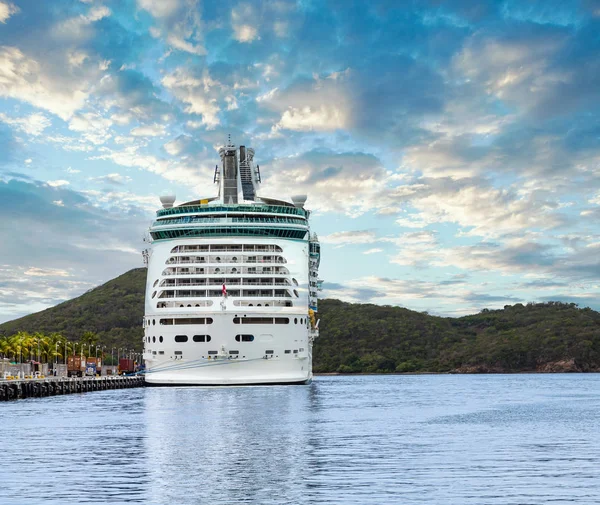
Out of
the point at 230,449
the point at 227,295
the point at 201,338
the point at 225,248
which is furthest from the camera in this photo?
the point at 225,248

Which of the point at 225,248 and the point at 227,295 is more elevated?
the point at 225,248

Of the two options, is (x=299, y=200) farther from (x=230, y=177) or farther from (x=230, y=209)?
(x=230, y=209)

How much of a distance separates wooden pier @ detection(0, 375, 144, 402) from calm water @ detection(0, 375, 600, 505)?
23751 millimetres

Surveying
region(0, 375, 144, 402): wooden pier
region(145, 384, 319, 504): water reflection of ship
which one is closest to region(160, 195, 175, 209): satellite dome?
region(0, 375, 144, 402): wooden pier

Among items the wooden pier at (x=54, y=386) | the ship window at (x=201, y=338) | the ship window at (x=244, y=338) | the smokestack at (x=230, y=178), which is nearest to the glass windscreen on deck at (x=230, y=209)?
the smokestack at (x=230, y=178)

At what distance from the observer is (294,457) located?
38.9 meters

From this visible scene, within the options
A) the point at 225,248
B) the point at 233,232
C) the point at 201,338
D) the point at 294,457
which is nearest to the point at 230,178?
the point at 233,232

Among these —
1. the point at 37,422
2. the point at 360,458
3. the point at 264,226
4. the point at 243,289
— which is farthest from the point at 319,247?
the point at 360,458

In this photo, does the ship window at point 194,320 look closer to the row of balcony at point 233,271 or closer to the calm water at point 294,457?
the row of balcony at point 233,271

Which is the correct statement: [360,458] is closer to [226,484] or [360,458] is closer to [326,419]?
[226,484]

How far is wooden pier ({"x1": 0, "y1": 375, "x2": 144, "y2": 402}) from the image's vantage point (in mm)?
91188

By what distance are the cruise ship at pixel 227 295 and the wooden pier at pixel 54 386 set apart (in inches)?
513

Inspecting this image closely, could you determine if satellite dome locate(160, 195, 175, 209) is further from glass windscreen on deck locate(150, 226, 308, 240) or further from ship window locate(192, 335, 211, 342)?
ship window locate(192, 335, 211, 342)

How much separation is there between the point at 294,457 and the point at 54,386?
72681 mm
